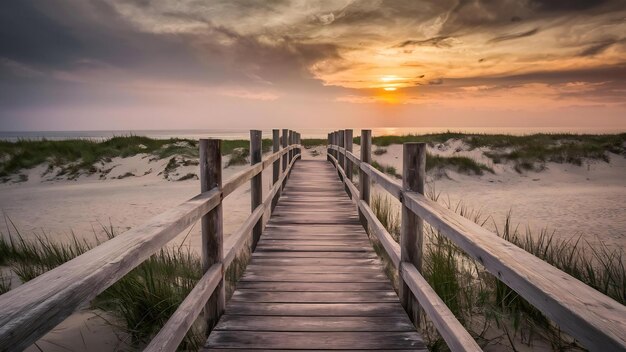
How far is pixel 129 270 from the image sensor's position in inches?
50.4

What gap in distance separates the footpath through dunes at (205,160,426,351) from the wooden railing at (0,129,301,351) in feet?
1.10

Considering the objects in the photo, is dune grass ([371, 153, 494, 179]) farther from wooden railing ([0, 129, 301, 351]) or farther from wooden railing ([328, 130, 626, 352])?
wooden railing ([0, 129, 301, 351])

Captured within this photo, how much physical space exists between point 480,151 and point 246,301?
1831cm

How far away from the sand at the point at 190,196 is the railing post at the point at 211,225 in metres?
0.87

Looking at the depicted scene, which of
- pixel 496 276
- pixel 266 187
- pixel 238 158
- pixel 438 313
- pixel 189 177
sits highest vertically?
pixel 496 276

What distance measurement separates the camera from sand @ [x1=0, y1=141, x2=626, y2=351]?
705 cm

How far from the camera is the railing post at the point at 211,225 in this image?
259cm

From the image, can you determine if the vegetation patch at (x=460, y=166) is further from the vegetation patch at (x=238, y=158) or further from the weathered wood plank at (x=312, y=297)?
the weathered wood plank at (x=312, y=297)

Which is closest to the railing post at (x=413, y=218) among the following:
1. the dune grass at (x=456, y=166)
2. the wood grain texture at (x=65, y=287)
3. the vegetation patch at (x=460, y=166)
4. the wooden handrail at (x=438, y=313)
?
the wooden handrail at (x=438, y=313)

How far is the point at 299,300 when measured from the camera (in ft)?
9.95

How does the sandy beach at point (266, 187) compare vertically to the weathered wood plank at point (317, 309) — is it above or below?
below

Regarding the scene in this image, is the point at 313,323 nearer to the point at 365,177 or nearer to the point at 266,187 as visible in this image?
the point at 365,177

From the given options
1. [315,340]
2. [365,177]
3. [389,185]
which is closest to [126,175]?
[365,177]

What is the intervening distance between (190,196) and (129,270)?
11073mm
